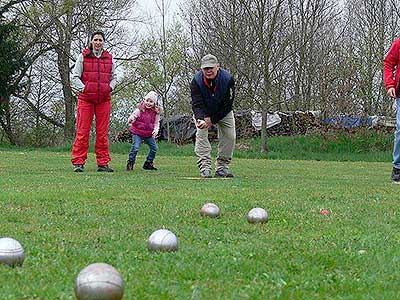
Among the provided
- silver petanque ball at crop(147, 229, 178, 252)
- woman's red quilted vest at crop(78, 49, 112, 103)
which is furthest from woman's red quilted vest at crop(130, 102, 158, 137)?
silver petanque ball at crop(147, 229, 178, 252)

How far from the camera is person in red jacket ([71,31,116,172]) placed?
33.9 feet

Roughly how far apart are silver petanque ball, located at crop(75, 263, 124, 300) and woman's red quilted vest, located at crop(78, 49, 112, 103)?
319 inches

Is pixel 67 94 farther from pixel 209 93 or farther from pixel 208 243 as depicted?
pixel 208 243

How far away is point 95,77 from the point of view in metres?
10.4

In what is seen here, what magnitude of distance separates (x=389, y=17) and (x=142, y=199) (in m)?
27.1

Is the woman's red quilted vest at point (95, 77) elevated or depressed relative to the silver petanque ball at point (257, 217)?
elevated

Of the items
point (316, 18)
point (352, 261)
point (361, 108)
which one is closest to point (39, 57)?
point (316, 18)

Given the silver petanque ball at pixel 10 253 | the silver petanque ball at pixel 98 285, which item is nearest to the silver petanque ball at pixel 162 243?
the silver petanque ball at pixel 10 253

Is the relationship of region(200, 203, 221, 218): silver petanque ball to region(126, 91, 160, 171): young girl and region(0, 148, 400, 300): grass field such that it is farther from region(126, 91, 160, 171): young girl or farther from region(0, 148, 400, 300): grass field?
region(126, 91, 160, 171): young girl

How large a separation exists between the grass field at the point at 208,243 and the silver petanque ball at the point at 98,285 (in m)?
0.19

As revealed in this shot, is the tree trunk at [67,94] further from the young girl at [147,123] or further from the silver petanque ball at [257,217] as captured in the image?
the silver petanque ball at [257,217]

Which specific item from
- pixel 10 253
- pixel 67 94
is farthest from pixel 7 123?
pixel 10 253

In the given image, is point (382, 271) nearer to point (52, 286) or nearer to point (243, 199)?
point (52, 286)

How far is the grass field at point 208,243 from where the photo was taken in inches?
114
